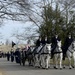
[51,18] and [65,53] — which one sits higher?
[51,18]

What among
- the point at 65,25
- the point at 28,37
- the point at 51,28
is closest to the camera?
the point at 51,28

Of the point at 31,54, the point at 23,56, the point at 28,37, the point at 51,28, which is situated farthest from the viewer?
the point at 28,37

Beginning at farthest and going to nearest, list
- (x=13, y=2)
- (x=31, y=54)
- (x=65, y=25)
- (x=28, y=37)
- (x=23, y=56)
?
(x=28, y=37) → (x=65, y=25) → (x=23, y=56) → (x=31, y=54) → (x=13, y=2)

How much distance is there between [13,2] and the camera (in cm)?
2614

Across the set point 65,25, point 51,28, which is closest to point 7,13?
point 51,28

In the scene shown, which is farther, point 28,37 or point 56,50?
point 28,37

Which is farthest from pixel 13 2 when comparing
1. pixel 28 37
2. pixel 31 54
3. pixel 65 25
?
pixel 28 37

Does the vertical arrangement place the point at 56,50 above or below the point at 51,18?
below

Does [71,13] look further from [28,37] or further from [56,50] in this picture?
[56,50]

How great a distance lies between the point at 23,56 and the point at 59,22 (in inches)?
370

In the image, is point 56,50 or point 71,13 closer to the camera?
point 56,50

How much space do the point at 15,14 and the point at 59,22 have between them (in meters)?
18.3

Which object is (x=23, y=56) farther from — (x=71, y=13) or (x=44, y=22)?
(x=71, y=13)

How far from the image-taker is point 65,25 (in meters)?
46.4
